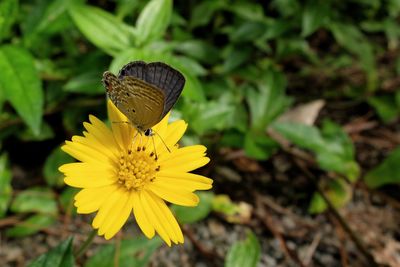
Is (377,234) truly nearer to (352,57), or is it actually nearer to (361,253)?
(361,253)

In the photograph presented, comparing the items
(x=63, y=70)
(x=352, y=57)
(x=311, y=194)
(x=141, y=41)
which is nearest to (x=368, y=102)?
(x=352, y=57)

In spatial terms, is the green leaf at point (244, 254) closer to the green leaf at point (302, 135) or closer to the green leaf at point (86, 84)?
the green leaf at point (302, 135)

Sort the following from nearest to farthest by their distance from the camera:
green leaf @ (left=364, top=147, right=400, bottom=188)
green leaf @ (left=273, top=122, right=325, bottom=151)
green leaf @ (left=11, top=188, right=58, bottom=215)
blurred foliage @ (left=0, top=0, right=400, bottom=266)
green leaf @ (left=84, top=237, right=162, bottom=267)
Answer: green leaf @ (left=84, top=237, right=162, bottom=267) → blurred foliage @ (left=0, top=0, right=400, bottom=266) → green leaf @ (left=11, top=188, right=58, bottom=215) → green leaf @ (left=273, top=122, right=325, bottom=151) → green leaf @ (left=364, top=147, right=400, bottom=188)

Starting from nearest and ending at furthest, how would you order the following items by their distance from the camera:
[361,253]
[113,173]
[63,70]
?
1. [113,173]
2. [361,253]
3. [63,70]

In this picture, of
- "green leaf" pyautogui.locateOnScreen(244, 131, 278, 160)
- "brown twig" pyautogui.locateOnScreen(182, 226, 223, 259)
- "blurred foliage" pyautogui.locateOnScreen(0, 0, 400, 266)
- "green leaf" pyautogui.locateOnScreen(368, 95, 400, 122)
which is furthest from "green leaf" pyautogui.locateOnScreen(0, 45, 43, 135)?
"green leaf" pyautogui.locateOnScreen(368, 95, 400, 122)

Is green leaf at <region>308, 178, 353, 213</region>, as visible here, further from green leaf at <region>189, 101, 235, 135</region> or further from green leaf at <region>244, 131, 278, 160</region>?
green leaf at <region>189, 101, 235, 135</region>

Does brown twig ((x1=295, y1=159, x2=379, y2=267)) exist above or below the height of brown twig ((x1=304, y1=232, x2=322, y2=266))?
above

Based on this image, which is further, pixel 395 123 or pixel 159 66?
pixel 395 123

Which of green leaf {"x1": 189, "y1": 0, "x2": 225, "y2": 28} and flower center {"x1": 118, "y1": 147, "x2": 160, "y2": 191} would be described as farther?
Result: green leaf {"x1": 189, "y1": 0, "x2": 225, "y2": 28}

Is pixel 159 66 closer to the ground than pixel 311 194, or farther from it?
farther from it
